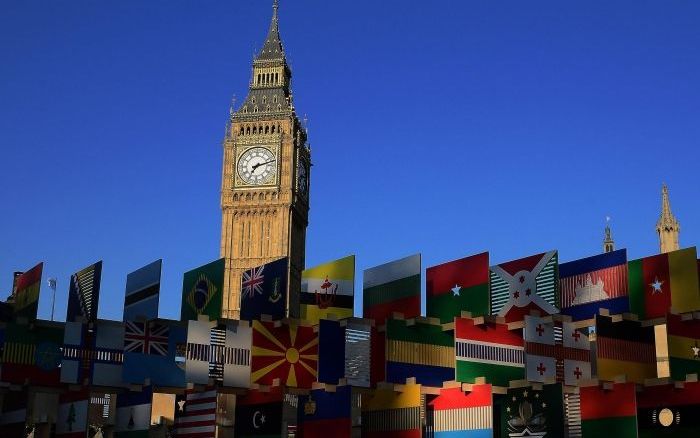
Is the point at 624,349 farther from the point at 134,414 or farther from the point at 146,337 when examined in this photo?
the point at 134,414

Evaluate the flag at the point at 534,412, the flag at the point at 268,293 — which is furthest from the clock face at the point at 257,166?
the flag at the point at 534,412

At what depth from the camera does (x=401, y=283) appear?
109 ft

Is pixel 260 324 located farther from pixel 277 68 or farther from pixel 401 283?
pixel 277 68

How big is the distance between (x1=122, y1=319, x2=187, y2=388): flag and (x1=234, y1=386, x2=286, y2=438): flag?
2.31 m

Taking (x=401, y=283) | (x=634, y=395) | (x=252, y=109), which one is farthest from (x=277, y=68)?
(x=634, y=395)

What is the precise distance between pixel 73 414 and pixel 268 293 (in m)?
7.24

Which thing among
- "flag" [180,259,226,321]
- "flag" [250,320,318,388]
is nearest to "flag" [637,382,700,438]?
"flag" [250,320,318,388]

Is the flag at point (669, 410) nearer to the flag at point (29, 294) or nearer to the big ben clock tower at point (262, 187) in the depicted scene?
the flag at point (29, 294)

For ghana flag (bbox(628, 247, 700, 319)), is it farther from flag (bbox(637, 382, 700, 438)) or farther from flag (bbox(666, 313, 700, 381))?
flag (bbox(637, 382, 700, 438))

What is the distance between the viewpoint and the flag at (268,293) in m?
32.5

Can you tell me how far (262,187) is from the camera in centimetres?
11100

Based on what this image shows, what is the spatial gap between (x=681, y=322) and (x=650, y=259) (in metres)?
2.45

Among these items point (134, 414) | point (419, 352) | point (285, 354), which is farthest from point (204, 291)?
point (419, 352)

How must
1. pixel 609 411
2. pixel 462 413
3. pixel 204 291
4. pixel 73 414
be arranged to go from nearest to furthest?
pixel 609 411
pixel 462 413
pixel 73 414
pixel 204 291
